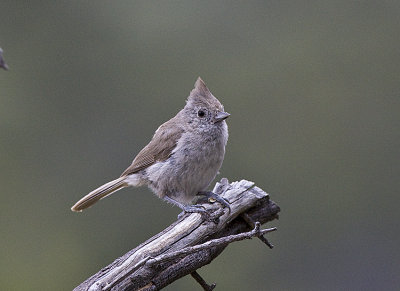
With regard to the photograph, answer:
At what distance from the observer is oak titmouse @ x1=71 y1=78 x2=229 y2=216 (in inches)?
126

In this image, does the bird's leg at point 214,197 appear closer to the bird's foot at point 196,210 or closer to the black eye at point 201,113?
the bird's foot at point 196,210

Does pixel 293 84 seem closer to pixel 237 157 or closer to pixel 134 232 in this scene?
pixel 237 157

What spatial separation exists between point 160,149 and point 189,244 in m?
0.74

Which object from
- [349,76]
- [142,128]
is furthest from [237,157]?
[349,76]

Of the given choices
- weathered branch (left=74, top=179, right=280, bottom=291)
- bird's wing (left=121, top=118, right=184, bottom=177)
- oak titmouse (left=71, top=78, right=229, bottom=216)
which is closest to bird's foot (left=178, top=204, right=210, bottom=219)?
weathered branch (left=74, top=179, right=280, bottom=291)

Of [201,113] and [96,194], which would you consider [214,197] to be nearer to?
[201,113]

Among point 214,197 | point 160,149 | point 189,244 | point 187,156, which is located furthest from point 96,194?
point 189,244

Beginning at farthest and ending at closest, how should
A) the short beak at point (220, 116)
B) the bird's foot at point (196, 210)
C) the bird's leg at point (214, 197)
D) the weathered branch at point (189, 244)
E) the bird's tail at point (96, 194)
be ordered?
the bird's tail at point (96, 194), the short beak at point (220, 116), the bird's leg at point (214, 197), the bird's foot at point (196, 210), the weathered branch at point (189, 244)

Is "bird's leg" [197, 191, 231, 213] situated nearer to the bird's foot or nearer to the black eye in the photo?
the bird's foot

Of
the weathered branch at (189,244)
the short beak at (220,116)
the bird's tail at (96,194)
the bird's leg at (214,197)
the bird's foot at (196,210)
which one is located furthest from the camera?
the bird's tail at (96,194)

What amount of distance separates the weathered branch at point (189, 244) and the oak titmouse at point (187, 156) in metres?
0.14

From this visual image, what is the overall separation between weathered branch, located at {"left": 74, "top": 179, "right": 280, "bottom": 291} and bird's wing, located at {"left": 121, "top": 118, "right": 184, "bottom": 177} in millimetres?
318

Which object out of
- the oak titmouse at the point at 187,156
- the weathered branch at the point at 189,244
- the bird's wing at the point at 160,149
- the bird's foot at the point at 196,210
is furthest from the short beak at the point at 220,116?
the bird's foot at the point at 196,210

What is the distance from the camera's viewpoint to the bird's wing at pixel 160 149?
3279mm
